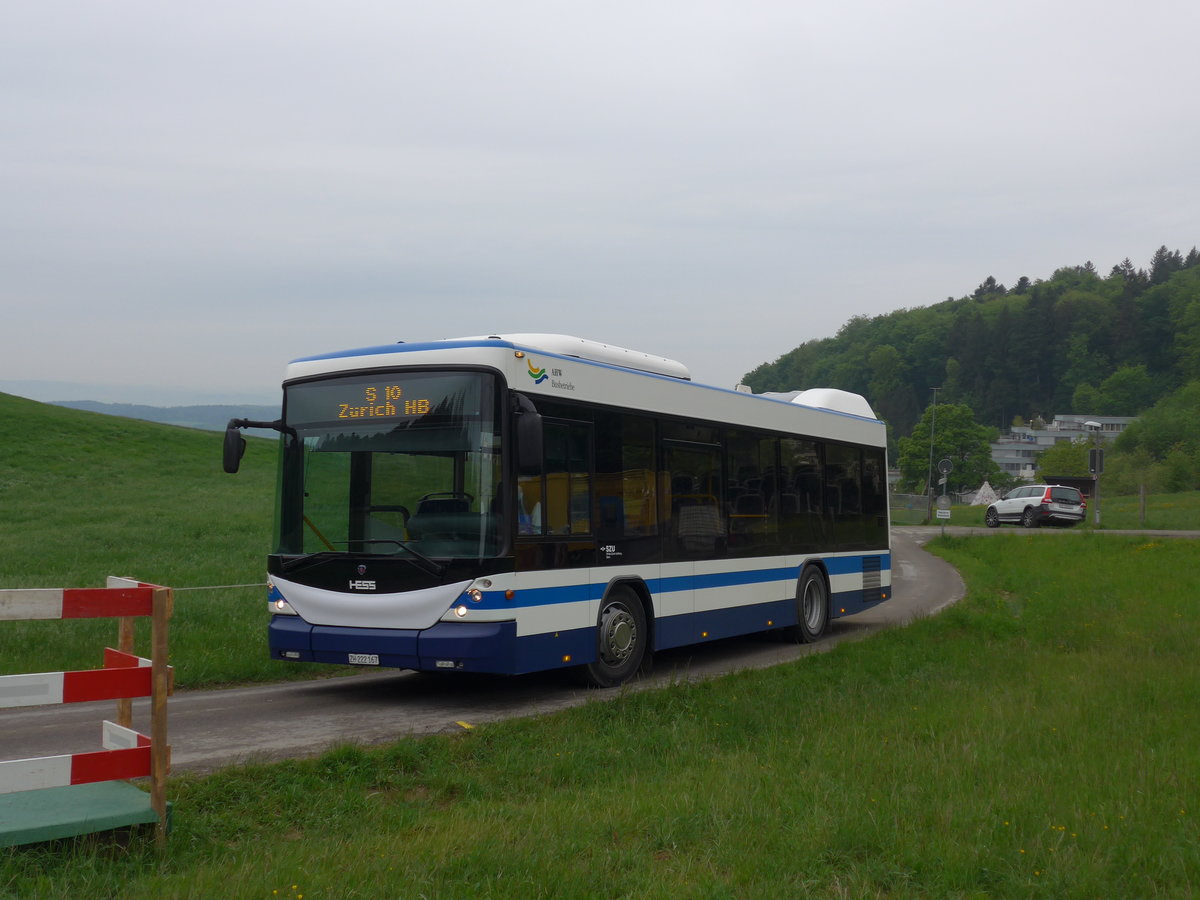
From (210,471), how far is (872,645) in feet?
155

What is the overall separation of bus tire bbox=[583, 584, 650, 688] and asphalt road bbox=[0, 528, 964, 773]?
0.21 metres

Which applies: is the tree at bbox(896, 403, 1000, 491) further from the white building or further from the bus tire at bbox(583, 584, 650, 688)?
the bus tire at bbox(583, 584, 650, 688)

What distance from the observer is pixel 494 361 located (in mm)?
9727

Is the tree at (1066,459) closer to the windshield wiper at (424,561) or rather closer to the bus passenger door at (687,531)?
the bus passenger door at (687,531)

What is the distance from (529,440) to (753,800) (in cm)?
383

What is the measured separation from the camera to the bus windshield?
957 cm

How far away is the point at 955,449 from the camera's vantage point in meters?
127

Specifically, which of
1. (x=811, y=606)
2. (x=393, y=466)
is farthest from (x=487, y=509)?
(x=811, y=606)

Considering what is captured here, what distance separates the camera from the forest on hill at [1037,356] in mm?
152250

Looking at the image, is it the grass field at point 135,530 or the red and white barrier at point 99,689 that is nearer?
the red and white barrier at point 99,689

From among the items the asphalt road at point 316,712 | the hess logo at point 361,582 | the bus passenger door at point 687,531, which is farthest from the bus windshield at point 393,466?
the bus passenger door at point 687,531

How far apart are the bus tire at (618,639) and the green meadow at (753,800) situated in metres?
0.94

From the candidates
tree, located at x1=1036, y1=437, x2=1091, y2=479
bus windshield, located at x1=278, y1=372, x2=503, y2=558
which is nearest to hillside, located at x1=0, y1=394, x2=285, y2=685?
bus windshield, located at x1=278, y1=372, x2=503, y2=558

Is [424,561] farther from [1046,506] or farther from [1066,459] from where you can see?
[1066,459]
